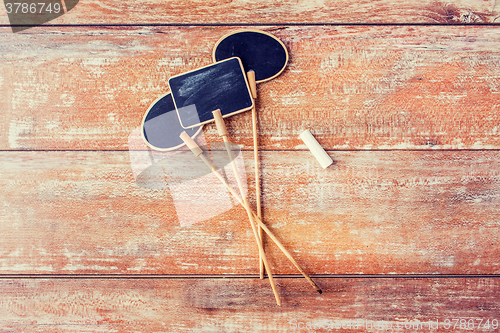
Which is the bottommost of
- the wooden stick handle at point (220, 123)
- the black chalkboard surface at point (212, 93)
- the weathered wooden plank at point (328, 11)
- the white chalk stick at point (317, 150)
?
the white chalk stick at point (317, 150)

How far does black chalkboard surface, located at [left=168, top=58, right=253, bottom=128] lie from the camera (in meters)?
0.57

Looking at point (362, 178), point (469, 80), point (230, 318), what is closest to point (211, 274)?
point (230, 318)

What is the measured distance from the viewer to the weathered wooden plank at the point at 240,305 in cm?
62

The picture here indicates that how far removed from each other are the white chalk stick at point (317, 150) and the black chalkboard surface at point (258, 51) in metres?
0.14

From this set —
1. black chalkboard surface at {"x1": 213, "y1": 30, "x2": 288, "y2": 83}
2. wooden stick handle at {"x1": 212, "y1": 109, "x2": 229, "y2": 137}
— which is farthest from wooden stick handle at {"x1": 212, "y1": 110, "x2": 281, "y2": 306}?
black chalkboard surface at {"x1": 213, "y1": 30, "x2": 288, "y2": 83}

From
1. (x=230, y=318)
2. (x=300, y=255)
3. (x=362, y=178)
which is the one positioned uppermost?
(x=362, y=178)

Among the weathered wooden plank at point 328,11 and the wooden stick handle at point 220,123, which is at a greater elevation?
the weathered wooden plank at point 328,11

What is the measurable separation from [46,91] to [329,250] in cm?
68

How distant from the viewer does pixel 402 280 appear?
614 millimetres

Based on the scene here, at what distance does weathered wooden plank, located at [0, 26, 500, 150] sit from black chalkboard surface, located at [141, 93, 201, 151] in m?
0.03

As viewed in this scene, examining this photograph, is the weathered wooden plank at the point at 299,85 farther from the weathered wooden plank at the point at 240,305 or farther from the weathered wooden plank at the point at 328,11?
the weathered wooden plank at the point at 240,305

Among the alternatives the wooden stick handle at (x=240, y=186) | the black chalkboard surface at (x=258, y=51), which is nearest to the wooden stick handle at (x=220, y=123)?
the wooden stick handle at (x=240, y=186)

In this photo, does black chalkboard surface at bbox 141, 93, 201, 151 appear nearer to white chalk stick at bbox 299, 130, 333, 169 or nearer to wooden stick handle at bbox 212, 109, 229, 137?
wooden stick handle at bbox 212, 109, 229, 137

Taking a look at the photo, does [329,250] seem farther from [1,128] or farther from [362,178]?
[1,128]
